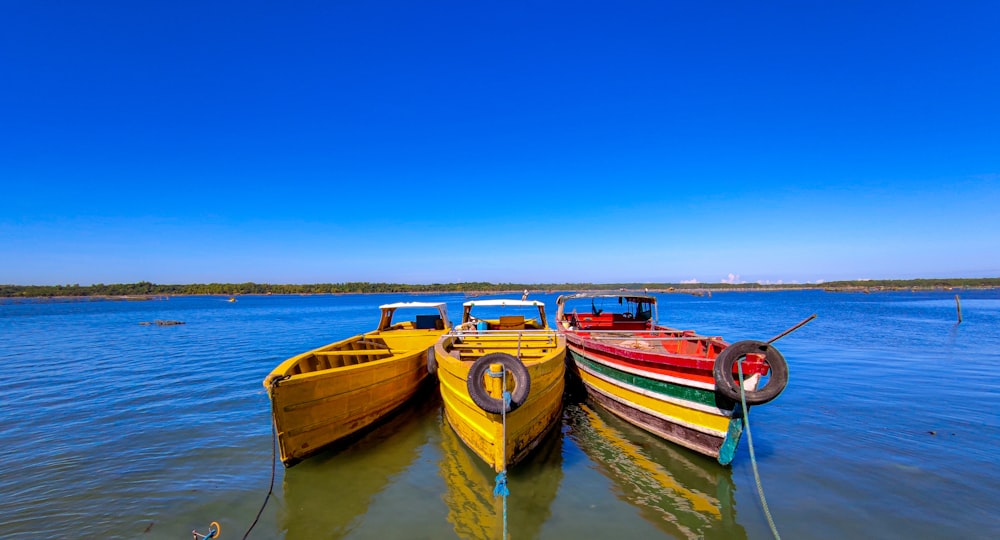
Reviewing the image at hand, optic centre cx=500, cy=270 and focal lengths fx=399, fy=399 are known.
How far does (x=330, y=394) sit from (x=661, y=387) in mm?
6691

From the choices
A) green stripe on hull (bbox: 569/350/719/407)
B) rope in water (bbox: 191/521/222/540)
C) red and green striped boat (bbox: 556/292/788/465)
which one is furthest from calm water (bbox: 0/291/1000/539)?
green stripe on hull (bbox: 569/350/719/407)

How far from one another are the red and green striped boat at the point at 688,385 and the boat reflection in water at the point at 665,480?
30 cm

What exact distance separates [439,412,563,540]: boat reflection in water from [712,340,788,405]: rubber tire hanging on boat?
3.36m

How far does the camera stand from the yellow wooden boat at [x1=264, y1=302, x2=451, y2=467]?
712cm

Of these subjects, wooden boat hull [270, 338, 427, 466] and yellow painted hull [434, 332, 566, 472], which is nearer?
yellow painted hull [434, 332, 566, 472]

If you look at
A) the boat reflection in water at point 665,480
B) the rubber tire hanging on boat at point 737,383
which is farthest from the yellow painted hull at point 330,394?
the rubber tire hanging on boat at point 737,383

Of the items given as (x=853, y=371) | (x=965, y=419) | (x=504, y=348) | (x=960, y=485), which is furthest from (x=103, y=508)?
(x=853, y=371)

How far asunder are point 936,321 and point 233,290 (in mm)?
199712

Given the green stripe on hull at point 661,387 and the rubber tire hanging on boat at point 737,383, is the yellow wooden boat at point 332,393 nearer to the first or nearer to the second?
the green stripe on hull at point 661,387

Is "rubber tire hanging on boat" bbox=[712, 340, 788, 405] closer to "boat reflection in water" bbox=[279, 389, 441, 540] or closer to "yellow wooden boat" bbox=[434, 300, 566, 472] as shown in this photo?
"yellow wooden boat" bbox=[434, 300, 566, 472]

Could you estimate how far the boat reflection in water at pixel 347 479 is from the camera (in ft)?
19.6

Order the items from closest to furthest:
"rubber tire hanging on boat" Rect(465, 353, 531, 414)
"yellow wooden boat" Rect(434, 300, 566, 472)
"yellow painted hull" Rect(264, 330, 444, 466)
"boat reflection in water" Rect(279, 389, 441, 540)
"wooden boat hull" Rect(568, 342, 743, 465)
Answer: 1. "boat reflection in water" Rect(279, 389, 441, 540)
2. "rubber tire hanging on boat" Rect(465, 353, 531, 414)
3. "yellow wooden boat" Rect(434, 300, 566, 472)
4. "yellow painted hull" Rect(264, 330, 444, 466)
5. "wooden boat hull" Rect(568, 342, 743, 465)

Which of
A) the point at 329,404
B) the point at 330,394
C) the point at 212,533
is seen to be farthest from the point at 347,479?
the point at 212,533

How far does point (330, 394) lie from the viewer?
7.76 m
